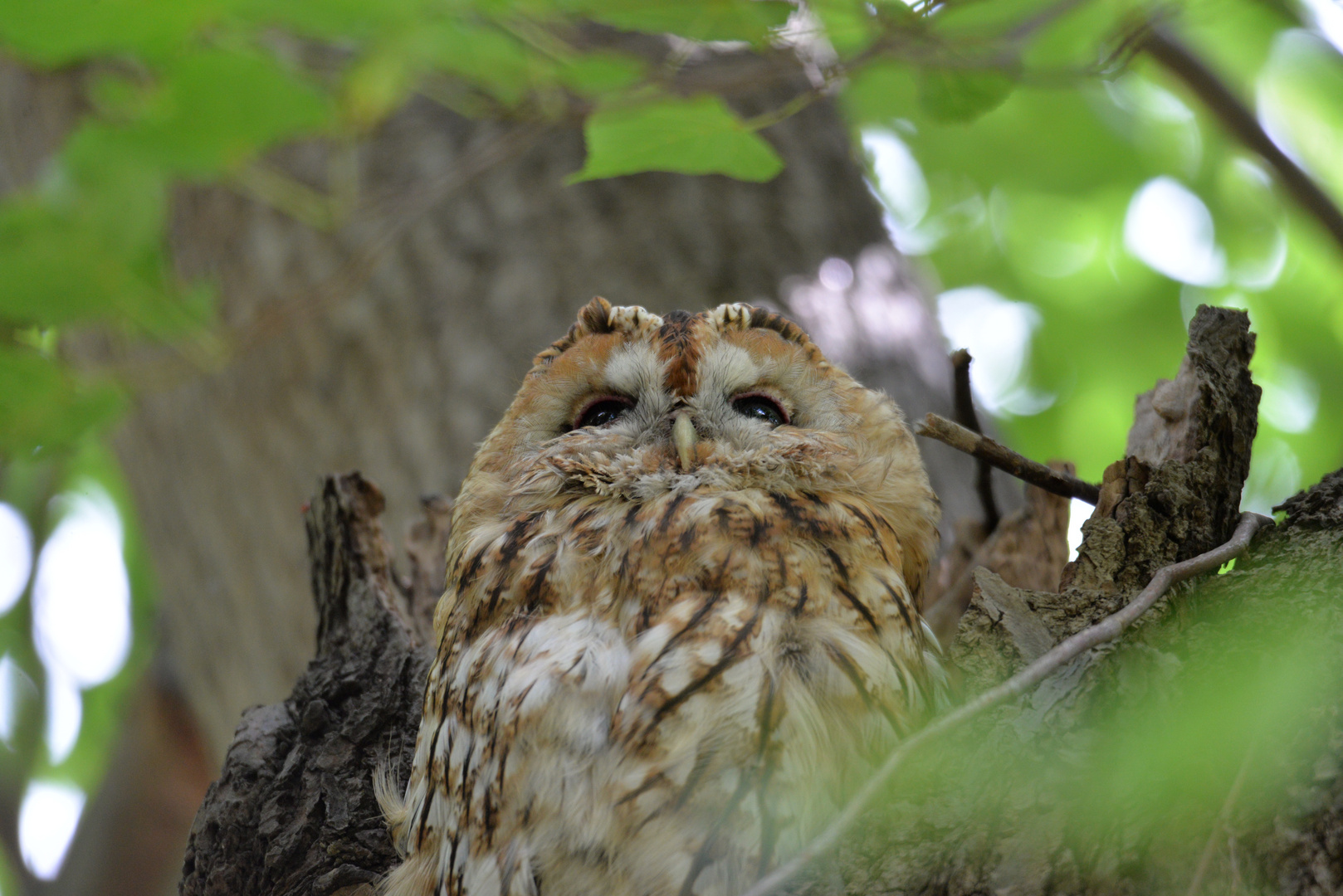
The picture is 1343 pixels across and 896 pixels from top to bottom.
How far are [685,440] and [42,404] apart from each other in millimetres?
1355

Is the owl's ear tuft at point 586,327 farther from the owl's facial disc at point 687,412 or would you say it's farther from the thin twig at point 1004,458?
the thin twig at point 1004,458

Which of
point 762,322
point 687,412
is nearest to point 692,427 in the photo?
point 687,412

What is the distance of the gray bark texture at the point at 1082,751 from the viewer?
3.16 ft

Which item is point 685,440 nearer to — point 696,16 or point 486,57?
point 696,16

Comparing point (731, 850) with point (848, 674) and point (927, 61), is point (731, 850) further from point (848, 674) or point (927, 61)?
point (927, 61)

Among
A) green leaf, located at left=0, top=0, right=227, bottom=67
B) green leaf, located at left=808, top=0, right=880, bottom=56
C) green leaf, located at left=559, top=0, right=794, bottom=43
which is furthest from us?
green leaf, located at left=808, top=0, right=880, bottom=56

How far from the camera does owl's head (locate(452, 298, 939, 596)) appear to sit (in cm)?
162

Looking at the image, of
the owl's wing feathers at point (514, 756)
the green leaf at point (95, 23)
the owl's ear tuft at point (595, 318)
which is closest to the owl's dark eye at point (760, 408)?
the owl's ear tuft at point (595, 318)

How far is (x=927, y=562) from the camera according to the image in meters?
1.69

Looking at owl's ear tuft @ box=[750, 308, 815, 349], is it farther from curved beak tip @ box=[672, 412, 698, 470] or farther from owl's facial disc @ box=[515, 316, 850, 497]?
curved beak tip @ box=[672, 412, 698, 470]

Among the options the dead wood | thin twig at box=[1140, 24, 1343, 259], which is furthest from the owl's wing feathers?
thin twig at box=[1140, 24, 1343, 259]

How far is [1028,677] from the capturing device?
1077mm

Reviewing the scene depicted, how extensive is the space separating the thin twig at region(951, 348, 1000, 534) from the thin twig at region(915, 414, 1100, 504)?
0.25ft

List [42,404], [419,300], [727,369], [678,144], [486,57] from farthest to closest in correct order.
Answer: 1. [419,300]
2. [42,404]
3. [486,57]
4. [727,369]
5. [678,144]
